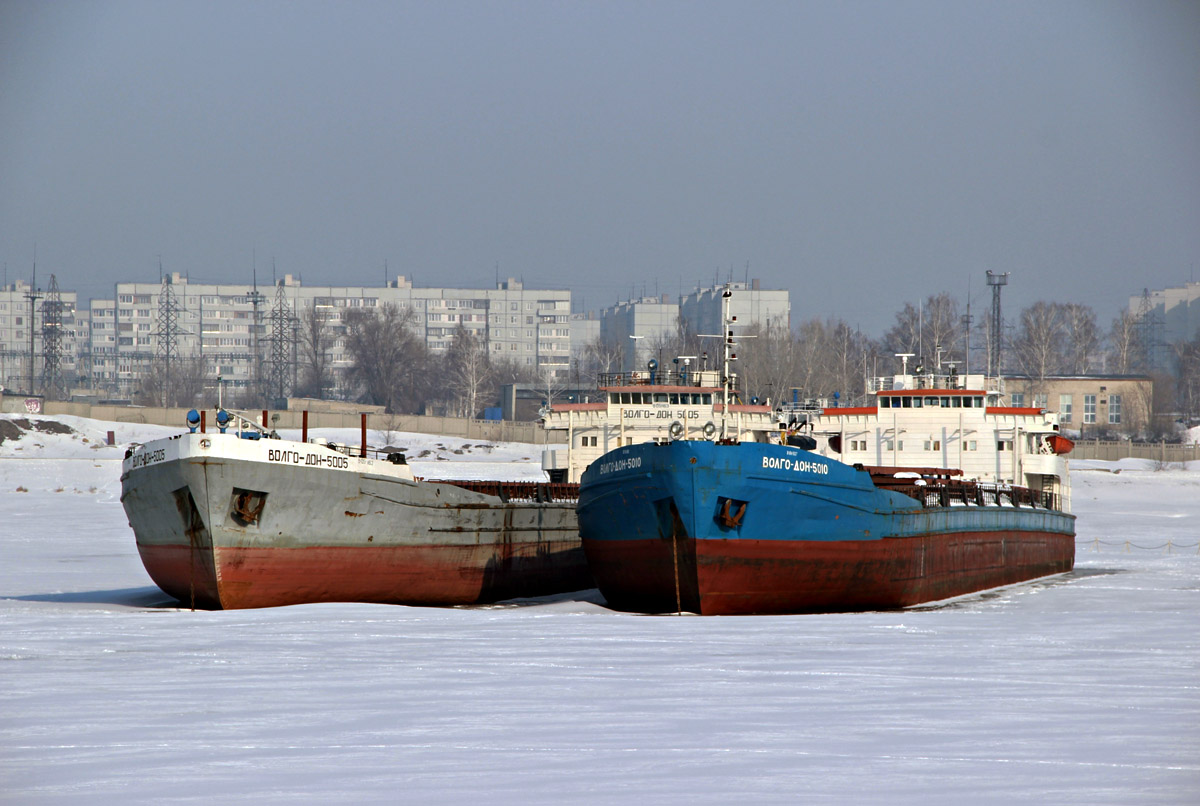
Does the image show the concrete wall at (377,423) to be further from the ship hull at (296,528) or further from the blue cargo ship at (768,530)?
the ship hull at (296,528)

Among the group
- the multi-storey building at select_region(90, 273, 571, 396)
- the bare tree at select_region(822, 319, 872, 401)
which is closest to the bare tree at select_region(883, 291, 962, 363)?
the bare tree at select_region(822, 319, 872, 401)

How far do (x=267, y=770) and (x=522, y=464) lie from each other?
6703 cm

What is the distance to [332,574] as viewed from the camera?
25.8 m

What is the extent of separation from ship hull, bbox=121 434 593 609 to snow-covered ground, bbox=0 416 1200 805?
1413 mm

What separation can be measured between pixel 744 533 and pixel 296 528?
8936mm

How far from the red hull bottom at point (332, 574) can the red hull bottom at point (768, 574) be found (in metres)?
3.16

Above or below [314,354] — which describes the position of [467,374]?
below

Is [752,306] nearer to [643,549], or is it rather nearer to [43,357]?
[43,357]

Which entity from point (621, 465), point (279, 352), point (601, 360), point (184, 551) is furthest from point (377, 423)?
point (621, 465)

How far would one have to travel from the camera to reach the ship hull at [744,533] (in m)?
24.2

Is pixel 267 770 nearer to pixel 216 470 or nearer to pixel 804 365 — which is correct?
pixel 216 470

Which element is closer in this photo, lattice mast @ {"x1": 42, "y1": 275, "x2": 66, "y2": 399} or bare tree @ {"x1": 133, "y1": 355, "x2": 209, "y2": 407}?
lattice mast @ {"x1": 42, "y1": 275, "x2": 66, "y2": 399}

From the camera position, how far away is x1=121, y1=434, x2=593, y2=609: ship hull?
24391mm

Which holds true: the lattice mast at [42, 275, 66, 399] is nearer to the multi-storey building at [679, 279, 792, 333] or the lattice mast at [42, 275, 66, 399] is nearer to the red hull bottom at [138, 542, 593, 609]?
the multi-storey building at [679, 279, 792, 333]
